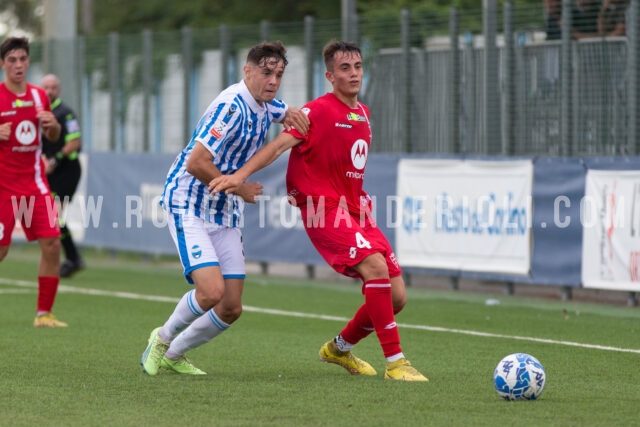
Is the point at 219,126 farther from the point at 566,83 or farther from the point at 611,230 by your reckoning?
the point at 566,83

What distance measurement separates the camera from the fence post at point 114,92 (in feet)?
70.0

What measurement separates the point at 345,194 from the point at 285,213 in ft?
29.3

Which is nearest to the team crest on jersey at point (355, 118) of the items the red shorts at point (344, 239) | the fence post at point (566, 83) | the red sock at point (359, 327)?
the red shorts at point (344, 239)

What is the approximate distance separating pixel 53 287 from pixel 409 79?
6869 mm

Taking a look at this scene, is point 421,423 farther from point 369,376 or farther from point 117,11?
point 117,11

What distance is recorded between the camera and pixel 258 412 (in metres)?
6.96

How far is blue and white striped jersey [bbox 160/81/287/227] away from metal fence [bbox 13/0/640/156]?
7.03 meters

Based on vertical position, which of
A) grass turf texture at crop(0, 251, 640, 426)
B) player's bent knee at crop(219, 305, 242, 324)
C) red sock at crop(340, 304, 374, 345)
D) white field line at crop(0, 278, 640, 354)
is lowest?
white field line at crop(0, 278, 640, 354)

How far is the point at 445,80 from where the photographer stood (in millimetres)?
16328

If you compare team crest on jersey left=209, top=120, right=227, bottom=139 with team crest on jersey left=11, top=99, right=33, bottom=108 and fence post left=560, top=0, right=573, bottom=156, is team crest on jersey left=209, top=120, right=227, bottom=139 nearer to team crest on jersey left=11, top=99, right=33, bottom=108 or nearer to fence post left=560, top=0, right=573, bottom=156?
team crest on jersey left=11, top=99, right=33, bottom=108

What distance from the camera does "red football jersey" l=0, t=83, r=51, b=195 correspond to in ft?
36.2

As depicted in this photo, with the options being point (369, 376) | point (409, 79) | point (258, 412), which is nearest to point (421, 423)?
point (258, 412)

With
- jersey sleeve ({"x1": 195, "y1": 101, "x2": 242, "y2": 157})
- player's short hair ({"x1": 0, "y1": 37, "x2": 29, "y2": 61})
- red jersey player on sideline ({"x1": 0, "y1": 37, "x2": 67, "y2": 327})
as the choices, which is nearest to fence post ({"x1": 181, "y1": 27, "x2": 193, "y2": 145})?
red jersey player on sideline ({"x1": 0, "y1": 37, "x2": 67, "y2": 327})

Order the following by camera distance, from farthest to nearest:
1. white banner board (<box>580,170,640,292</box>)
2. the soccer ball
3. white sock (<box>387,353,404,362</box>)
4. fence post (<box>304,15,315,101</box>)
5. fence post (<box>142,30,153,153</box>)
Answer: fence post (<box>142,30,153,153</box>) < fence post (<box>304,15,315,101</box>) < white banner board (<box>580,170,640,292</box>) < white sock (<box>387,353,404,362</box>) < the soccer ball
